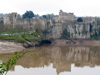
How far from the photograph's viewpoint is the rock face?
6127cm

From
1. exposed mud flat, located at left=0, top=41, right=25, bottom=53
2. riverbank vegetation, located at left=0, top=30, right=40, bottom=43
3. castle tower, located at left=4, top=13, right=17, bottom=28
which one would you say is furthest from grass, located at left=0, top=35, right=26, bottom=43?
castle tower, located at left=4, top=13, right=17, bottom=28

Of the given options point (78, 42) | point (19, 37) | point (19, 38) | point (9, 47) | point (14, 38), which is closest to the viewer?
point (9, 47)

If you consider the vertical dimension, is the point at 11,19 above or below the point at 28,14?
below

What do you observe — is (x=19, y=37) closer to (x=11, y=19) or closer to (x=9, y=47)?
(x=9, y=47)

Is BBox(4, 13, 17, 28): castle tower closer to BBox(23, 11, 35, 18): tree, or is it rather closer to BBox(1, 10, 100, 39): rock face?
BBox(1, 10, 100, 39): rock face

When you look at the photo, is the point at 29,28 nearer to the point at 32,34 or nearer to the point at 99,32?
the point at 32,34

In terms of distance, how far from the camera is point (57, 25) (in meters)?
66.9

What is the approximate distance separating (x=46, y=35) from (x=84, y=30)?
13748 mm

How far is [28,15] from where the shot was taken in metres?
88.5

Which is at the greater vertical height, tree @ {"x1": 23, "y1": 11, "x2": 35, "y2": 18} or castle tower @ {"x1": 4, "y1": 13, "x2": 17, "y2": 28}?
tree @ {"x1": 23, "y1": 11, "x2": 35, "y2": 18}

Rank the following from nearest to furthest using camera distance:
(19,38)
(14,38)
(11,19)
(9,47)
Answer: (9,47)
(14,38)
(19,38)
(11,19)

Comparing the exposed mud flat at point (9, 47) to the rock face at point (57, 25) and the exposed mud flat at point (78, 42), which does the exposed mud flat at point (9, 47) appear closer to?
the rock face at point (57, 25)

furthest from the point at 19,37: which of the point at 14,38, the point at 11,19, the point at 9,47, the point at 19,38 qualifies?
the point at 11,19

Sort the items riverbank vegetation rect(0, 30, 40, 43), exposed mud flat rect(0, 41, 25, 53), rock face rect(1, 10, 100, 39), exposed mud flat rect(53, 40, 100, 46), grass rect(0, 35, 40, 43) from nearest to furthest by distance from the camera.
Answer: exposed mud flat rect(0, 41, 25, 53) < grass rect(0, 35, 40, 43) < riverbank vegetation rect(0, 30, 40, 43) < exposed mud flat rect(53, 40, 100, 46) < rock face rect(1, 10, 100, 39)
